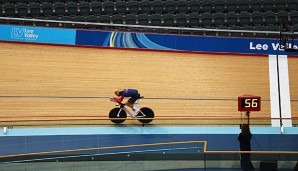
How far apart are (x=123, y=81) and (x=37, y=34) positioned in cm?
228

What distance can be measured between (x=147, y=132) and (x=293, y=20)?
610cm

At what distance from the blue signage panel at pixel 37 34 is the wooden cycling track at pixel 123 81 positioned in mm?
143

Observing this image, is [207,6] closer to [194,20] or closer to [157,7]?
[194,20]

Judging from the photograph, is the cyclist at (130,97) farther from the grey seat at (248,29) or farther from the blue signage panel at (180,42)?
the grey seat at (248,29)

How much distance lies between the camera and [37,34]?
464 inches

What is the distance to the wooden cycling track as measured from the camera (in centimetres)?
1128

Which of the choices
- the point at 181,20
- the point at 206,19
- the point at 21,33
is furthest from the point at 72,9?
the point at 206,19

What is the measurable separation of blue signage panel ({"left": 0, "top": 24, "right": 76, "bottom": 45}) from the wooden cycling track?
0.47ft

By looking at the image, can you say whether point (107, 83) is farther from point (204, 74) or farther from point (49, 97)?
point (204, 74)

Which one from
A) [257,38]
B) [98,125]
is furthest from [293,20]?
[98,125]

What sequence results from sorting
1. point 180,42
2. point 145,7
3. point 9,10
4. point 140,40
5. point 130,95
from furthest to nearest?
1. point 145,7
2. point 9,10
3. point 180,42
4. point 140,40
5. point 130,95

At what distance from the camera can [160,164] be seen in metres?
7.41

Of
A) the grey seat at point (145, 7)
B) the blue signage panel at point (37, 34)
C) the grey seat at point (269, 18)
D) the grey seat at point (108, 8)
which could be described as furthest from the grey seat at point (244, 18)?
the blue signage panel at point (37, 34)

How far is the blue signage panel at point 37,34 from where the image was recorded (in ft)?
38.3
